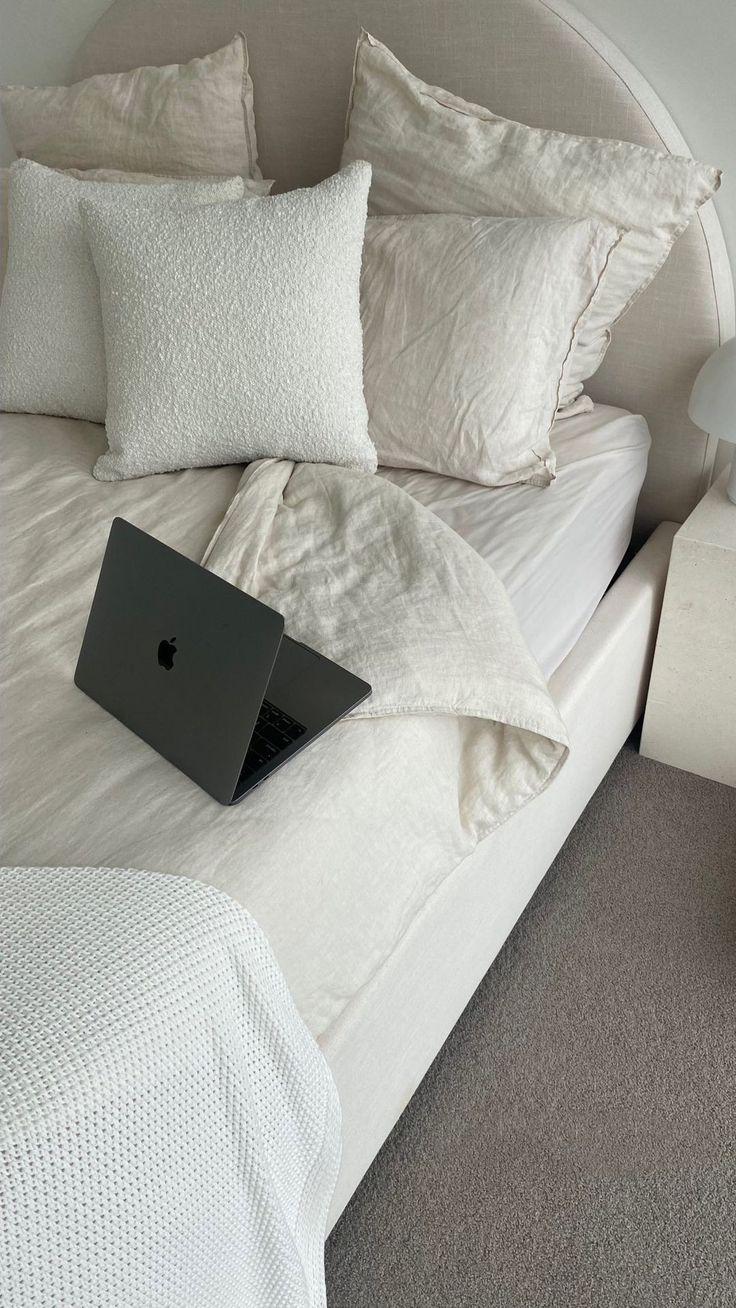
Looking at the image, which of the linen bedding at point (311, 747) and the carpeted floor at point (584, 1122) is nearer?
the linen bedding at point (311, 747)

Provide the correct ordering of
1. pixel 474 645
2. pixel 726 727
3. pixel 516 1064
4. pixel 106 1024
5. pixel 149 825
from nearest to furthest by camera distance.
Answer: pixel 106 1024
pixel 149 825
pixel 474 645
pixel 516 1064
pixel 726 727

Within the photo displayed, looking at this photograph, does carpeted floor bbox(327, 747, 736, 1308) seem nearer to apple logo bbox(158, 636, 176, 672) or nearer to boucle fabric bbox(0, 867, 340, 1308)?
boucle fabric bbox(0, 867, 340, 1308)

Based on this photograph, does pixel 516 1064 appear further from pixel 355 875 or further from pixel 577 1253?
pixel 355 875

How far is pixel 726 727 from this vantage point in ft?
5.59

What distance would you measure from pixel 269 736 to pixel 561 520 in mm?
653

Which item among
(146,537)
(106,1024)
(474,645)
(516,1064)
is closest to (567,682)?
(474,645)

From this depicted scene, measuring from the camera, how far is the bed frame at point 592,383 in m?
1.21

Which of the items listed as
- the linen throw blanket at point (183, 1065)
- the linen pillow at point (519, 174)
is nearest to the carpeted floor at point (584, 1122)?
the linen throw blanket at point (183, 1065)

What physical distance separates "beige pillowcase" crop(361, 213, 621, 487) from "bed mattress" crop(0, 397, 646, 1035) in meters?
0.30

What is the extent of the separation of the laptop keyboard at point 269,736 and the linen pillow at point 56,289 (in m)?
0.89

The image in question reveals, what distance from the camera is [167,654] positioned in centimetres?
105

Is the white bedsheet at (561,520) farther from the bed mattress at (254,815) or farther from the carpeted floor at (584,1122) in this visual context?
the carpeted floor at (584,1122)

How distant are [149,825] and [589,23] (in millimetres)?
1460

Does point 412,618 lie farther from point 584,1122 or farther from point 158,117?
point 158,117
